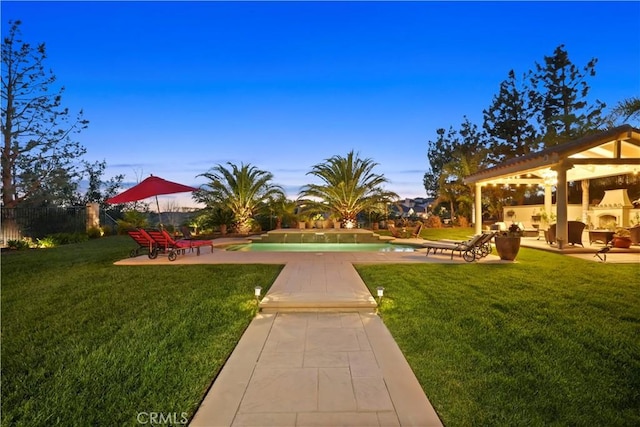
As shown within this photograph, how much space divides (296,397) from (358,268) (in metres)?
6.62

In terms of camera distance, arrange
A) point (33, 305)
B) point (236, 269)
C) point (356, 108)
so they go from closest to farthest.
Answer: point (33, 305) → point (236, 269) → point (356, 108)

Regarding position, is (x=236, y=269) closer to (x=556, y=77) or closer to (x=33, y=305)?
(x=33, y=305)

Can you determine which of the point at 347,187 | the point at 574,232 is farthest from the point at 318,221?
the point at 574,232

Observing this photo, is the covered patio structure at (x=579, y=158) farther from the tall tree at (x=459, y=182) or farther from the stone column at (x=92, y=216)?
the stone column at (x=92, y=216)

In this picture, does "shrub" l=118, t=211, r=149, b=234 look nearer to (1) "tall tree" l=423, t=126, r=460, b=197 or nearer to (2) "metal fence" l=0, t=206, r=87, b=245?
(2) "metal fence" l=0, t=206, r=87, b=245

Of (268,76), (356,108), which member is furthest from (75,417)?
(356,108)

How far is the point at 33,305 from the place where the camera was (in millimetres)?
6180

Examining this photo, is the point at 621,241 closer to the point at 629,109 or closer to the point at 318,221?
the point at 629,109

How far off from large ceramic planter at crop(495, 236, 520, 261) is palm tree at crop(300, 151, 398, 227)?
10911 millimetres

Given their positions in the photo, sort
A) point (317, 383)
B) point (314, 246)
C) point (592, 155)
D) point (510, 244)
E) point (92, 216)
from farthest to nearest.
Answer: point (92, 216) < point (314, 246) < point (592, 155) < point (510, 244) < point (317, 383)

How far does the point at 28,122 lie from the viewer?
58.6ft

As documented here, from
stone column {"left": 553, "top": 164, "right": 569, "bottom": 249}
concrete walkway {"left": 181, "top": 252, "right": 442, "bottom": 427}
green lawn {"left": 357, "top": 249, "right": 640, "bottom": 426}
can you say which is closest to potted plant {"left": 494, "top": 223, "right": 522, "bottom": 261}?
green lawn {"left": 357, "top": 249, "right": 640, "bottom": 426}

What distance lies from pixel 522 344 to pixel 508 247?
6.76 m

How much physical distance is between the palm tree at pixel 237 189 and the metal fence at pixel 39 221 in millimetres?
6365
